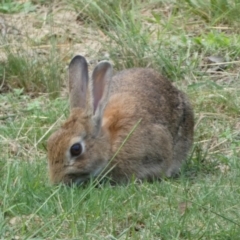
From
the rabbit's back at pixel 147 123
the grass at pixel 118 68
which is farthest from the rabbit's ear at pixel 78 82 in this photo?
the grass at pixel 118 68

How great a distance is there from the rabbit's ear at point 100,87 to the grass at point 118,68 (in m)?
0.55

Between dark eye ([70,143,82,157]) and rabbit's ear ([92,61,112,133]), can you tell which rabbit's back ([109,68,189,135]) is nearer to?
rabbit's ear ([92,61,112,133])

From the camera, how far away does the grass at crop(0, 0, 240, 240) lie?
5.31 meters

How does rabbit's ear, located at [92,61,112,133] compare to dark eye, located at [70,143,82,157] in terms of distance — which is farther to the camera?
rabbit's ear, located at [92,61,112,133]

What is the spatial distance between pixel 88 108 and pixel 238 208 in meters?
1.41

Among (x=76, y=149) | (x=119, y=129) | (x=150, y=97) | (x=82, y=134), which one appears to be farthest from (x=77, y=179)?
(x=150, y=97)

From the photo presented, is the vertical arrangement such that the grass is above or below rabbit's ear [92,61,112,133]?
below

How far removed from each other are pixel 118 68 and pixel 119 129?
2.08m

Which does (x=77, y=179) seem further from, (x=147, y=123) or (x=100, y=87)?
(x=147, y=123)

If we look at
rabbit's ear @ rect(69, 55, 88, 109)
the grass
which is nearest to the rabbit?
rabbit's ear @ rect(69, 55, 88, 109)

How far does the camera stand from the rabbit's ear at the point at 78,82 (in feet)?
21.6

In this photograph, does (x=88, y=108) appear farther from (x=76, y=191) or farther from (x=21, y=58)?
(x=21, y=58)

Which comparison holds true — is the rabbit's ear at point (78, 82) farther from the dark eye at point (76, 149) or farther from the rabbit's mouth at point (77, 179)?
the rabbit's mouth at point (77, 179)

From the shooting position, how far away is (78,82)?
21.8 ft
